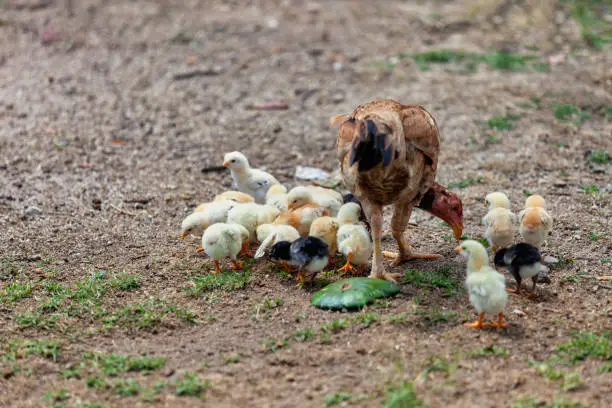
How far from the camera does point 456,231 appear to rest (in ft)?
20.0

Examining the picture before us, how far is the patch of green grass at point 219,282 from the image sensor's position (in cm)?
561

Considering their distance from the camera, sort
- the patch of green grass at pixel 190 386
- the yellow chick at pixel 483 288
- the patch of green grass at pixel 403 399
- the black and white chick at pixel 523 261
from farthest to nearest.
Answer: the black and white chick at pixel 523 261 < the yellow chick at pixel 483 288 < the patch of green grass at pixel 190 386 < the patch of green grass at pixel 403 399

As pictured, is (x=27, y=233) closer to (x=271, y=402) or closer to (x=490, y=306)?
(x=271, y=402)

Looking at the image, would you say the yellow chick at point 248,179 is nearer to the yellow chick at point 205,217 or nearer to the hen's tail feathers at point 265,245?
the yellow chick at point 205,217

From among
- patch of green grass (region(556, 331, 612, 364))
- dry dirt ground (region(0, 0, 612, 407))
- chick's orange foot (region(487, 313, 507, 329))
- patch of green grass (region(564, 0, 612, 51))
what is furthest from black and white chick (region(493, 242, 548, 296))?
patch of green grass (region(564, 0, 612, 51))

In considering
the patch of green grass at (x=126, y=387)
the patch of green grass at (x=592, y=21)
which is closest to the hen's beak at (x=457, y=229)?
the patch of green grass at (x=126, y=387)

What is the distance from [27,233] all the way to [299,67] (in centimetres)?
526

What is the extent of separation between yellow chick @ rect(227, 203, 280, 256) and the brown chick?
40.2 inches

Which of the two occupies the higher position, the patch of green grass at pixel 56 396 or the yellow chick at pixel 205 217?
the yellow chick at pixel 205 217

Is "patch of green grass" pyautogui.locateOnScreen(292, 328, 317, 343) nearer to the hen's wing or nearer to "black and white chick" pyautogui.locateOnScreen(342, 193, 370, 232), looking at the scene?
the hen's wing

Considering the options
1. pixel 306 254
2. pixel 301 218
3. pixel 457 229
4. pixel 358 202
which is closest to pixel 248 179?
pixel 301 218

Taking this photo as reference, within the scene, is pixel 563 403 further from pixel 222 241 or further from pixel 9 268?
pixel 9 268

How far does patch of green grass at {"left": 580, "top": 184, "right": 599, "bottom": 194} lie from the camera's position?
7324mm

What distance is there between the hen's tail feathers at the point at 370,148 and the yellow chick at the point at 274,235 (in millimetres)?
1232
